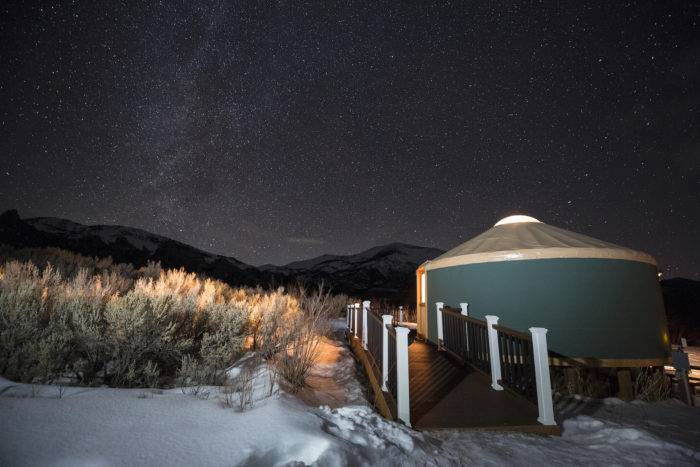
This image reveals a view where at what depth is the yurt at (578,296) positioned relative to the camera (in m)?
5.99

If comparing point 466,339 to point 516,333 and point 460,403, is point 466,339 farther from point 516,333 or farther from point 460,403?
point 460,403

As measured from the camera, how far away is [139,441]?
82.8 inches

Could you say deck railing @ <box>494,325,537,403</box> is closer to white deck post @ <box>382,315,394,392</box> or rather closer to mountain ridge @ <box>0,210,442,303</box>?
white deck post @ <box>382,315,394,392</box>

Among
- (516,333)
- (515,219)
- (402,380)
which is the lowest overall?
(402,380)

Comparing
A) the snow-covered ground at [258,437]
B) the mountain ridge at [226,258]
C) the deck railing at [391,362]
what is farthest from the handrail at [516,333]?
the mountain ridge at [226,258]

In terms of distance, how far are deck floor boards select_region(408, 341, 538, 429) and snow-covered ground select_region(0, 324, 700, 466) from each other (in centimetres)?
20

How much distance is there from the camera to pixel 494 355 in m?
4.53

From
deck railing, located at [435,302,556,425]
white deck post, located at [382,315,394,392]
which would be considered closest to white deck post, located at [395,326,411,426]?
white deck post, located at [382,315,394,392]

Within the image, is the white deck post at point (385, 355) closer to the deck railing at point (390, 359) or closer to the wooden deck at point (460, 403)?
the deck railing at point (390, 359)

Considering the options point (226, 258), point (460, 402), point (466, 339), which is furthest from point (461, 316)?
point (226, 258)

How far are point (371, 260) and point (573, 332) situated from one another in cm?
7780

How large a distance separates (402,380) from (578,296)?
15.5 feet

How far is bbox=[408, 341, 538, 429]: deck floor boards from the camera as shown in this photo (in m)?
3.43

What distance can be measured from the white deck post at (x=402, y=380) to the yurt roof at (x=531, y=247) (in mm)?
4178
